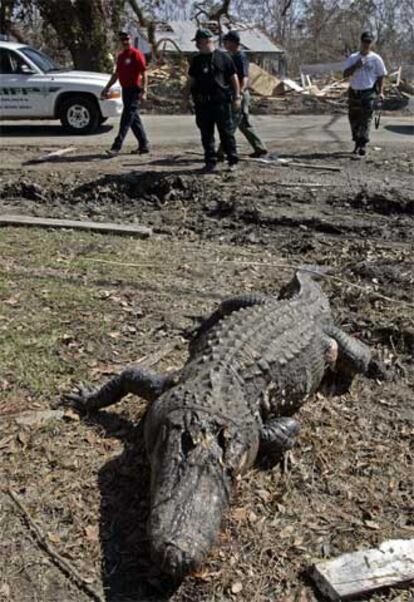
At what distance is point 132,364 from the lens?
4473 millimetres

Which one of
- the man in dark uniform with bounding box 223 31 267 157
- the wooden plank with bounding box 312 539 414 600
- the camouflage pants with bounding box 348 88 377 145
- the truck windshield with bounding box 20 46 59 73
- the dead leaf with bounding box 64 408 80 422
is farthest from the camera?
the truck windshield with bounding box 20 46 59 73

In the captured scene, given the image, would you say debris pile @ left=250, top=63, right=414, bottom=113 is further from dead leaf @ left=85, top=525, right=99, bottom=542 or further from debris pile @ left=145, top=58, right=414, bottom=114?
dead leaf @ left=85, top=525, right=99, bottom=542

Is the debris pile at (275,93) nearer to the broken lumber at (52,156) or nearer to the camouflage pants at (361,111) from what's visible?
the broken lumber at (52,156)

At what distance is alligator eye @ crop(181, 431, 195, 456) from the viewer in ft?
9.25

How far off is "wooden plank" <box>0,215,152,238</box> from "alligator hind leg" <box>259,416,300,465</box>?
437 centimetres

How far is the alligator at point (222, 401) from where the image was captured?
2574 millimetres

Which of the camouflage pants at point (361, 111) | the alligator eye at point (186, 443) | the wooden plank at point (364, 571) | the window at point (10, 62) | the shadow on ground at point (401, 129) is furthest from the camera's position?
the shadow on ground at point (401, 129)

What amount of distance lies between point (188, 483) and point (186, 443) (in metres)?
0.21

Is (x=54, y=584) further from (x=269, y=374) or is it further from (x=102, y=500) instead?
(x=269, y=374)

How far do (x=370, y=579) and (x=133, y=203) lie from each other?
6810 millimetres

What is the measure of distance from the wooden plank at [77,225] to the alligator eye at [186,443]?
484cm

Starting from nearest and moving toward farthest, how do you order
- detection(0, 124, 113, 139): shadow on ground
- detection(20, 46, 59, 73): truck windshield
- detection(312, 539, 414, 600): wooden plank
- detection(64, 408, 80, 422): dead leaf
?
detection(312, 539, 414, 600): wooden plank
detection(64, 408, 80, 422): dead leaf
detection(20, 46, 59, 73): truck windshield
detection(0, 124, 113, 139): shadow on ground

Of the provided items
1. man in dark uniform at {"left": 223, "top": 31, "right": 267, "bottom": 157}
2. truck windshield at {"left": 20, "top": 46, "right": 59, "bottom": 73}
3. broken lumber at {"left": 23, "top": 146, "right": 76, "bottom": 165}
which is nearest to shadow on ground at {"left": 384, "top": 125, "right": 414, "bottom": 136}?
man in dark uniform at {"left": 223, "top": 31, "right": 267, "bottom": 157}

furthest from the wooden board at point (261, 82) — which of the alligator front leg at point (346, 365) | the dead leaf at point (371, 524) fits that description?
the dead leaf at point (371, 524)
